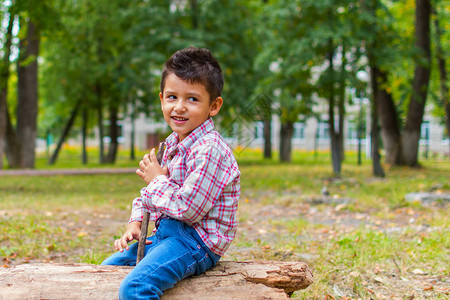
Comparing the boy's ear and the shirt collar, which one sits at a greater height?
the boy's ear

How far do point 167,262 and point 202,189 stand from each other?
386 mm

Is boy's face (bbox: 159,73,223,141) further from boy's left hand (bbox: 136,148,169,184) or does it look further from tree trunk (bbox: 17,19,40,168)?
tree trunk (bbox: 17,19,40,168)

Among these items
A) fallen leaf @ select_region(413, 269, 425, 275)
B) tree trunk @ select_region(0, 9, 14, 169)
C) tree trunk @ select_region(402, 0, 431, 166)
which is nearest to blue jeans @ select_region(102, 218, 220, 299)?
fallen leaf @ select_region(413, 269, 425, 275)

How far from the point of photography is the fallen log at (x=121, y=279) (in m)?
2.32

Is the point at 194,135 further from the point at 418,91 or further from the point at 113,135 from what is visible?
the point at 113,135

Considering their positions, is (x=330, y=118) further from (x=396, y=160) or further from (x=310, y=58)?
(x=396, y=160)

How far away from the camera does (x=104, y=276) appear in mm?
2430

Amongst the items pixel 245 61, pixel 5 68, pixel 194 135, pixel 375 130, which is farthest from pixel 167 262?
pixel 245 61

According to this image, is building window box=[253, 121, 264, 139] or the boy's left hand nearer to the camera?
the boy's left hand

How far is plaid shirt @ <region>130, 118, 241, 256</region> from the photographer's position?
2291 millimetres

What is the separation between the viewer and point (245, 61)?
57.9ft

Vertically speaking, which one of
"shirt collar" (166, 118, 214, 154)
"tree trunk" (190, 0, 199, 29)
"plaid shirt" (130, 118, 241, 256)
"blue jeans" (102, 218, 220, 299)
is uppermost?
"tree trunk" (190, 0, 199, 29)

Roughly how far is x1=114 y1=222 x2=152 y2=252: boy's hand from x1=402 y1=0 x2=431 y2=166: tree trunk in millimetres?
12072

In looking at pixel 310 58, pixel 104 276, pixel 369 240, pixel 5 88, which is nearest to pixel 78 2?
pixel 5 88
